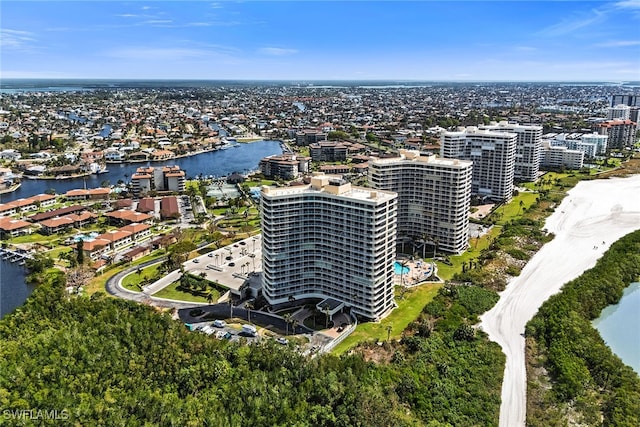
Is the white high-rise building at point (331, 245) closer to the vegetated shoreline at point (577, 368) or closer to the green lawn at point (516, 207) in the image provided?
the vegetated shoreline at point (577, 368)

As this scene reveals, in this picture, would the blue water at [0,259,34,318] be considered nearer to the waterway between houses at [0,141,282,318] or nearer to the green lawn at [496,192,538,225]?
the waterway between houses at [0,141,282,318]

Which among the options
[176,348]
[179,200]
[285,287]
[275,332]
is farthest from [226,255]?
[179,200]

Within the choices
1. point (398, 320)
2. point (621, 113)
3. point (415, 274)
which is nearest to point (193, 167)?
point (415, 274)

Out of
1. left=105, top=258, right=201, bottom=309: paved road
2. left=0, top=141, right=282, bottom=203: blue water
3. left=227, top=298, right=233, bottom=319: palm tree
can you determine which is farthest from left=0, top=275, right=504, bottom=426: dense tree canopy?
left=0, top=141, right=282, bottom=203: blue water

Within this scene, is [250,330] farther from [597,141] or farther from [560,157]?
[597,141]

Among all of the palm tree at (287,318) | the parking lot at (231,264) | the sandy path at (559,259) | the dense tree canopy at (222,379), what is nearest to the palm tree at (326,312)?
the palm tree at (287,318)
